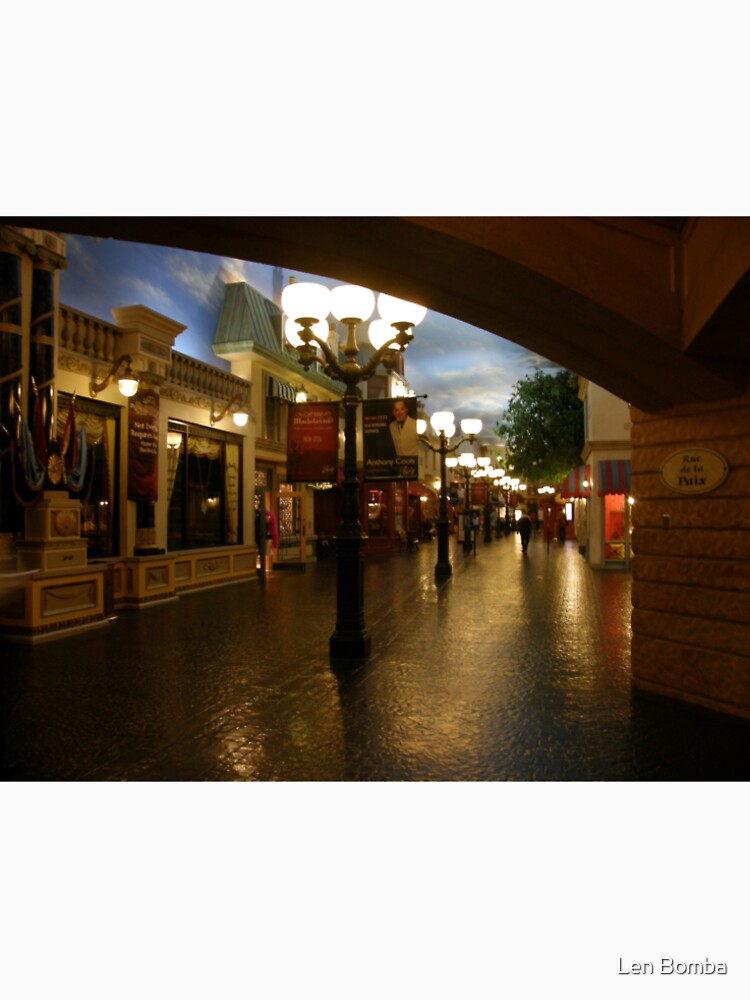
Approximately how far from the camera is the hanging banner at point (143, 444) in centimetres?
1064

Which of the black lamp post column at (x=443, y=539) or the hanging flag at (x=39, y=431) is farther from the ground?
the hanging flag at (x=39, y=431)

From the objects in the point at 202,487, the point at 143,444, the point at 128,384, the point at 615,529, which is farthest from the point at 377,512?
the point at 128,384

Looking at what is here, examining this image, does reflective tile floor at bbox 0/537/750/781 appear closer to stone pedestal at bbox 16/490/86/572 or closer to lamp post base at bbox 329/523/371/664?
lamp post base at bbox 329/523/371/664

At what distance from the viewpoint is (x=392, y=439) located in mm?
7598

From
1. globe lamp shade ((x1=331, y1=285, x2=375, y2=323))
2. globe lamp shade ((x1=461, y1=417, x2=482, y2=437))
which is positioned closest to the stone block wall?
globe lamp shade ((x1=331, y1=285, x2=375, y2=323))

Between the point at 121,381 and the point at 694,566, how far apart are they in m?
8.96

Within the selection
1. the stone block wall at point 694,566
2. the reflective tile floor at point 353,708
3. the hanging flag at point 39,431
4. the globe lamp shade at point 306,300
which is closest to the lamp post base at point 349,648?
the reflective tile floor at point 353,708

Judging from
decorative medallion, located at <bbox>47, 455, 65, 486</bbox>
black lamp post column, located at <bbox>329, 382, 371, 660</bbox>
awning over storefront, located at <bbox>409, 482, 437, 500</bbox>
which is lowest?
black lamp post column, located at <bbox>329, 382, 371, 660</bbox>

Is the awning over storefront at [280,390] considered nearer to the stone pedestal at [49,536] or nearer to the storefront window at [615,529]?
the storefront window at [615,529]

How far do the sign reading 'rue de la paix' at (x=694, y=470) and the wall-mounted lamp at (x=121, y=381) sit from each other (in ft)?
27.5

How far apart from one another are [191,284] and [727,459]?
48.1 ft

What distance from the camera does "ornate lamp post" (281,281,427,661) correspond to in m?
6.33

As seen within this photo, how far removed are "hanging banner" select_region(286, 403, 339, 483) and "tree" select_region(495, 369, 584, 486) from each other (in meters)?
18.0

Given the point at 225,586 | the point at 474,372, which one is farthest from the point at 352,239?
the point at 474,372
